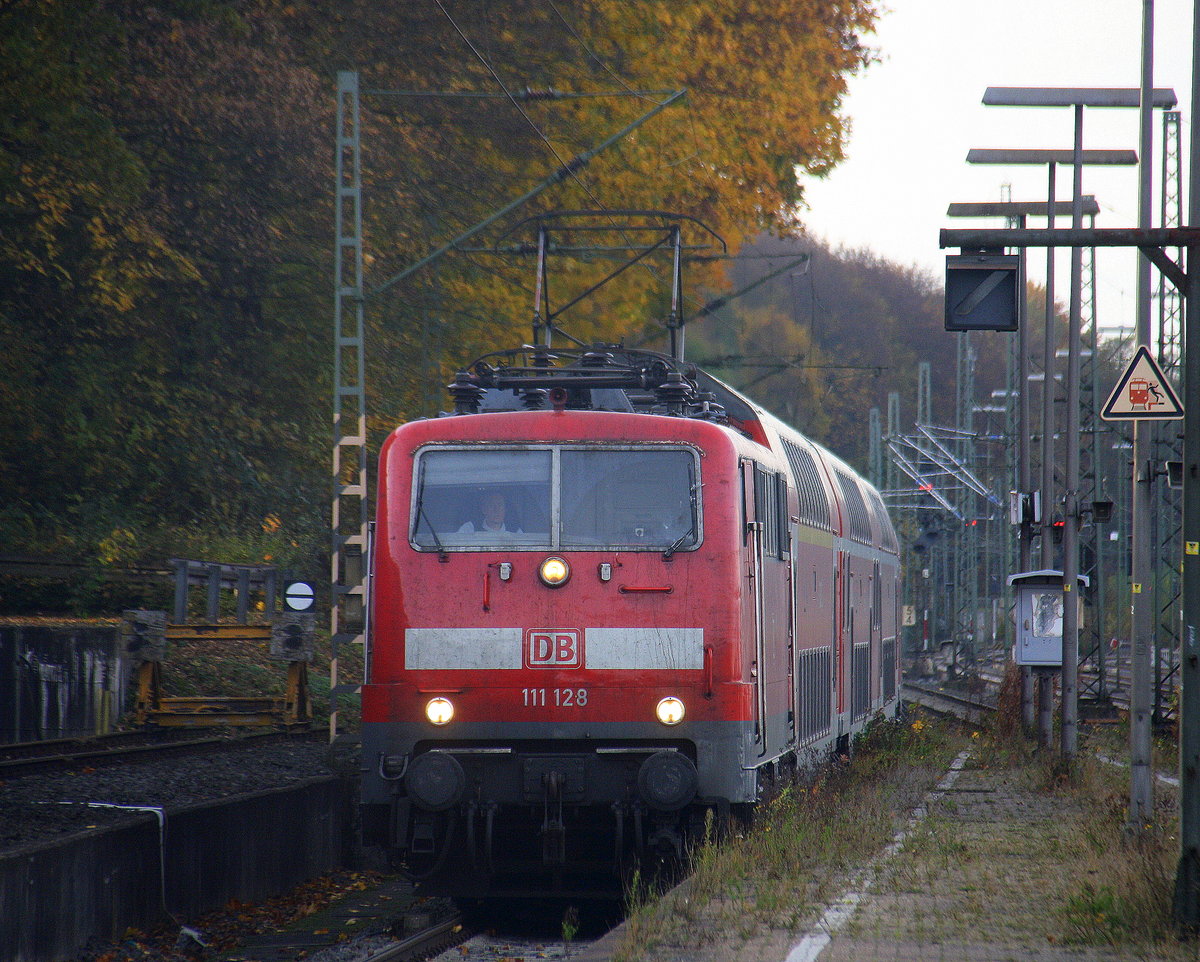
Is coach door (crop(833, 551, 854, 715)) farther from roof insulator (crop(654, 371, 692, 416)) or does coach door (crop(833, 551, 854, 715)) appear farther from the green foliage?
the green foliage

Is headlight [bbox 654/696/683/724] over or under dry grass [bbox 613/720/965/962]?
over

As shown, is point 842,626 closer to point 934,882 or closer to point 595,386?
point 595,386

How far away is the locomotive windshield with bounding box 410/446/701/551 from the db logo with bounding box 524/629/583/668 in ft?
1.75

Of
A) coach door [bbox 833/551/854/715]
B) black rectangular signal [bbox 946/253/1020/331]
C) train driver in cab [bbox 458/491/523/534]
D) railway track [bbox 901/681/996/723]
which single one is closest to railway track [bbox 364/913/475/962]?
train driver in cab [bbox 458/491/523/534]

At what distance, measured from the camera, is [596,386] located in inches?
454

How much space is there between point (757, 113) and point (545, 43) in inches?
186

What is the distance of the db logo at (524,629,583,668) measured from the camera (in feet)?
33.8

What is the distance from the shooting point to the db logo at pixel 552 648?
10.3 meters

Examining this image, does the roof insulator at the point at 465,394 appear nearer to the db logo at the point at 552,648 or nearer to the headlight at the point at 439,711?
the db logo at the point at 552,648

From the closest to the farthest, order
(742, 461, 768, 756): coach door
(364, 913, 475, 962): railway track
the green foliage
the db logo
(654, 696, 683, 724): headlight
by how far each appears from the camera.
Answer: (364, 913, 475, 962): railway track
(654, 696, 683, 724): headlight
the db logo
(742, 461, 768, 756): coach door
the green foliage

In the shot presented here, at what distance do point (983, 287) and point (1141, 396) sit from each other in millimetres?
2234

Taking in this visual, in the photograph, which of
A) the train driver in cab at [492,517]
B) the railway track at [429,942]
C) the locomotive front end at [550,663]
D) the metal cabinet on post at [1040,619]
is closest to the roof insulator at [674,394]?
the locomotive front end at [550,663]

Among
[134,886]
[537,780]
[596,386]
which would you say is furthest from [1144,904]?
[134,886]

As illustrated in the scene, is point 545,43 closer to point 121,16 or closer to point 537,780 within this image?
point 121,16
